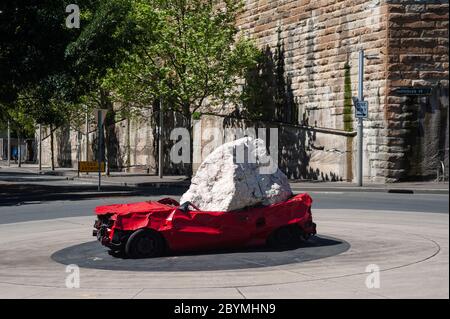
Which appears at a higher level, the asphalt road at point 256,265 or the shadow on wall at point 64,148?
the shadow on wall at point 64,148

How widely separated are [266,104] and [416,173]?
10.2 metres

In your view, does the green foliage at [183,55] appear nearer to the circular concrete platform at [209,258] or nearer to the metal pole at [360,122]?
the metal pole at [360,122]

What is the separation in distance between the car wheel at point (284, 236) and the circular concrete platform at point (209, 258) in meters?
0.16

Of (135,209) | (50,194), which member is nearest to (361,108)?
(50,194)

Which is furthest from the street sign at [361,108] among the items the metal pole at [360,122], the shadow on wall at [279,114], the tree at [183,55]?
the tree at [183,55]

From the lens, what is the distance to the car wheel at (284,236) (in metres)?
11.0

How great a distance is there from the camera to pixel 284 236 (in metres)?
11.0

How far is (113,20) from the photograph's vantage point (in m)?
27.1

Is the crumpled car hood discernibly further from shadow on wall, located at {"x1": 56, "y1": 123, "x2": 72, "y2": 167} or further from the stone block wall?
shadow on wall, located at {"x1": 56, "y1": 123, "x2": 72, "y2": 167}

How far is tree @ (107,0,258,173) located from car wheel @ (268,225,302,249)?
21568 mm

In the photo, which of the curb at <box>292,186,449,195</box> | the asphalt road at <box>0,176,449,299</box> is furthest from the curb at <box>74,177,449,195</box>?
the asphalt road at <box>0,176,449,299</box>

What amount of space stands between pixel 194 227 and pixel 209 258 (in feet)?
1.78

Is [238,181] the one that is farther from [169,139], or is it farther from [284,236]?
[169,139]

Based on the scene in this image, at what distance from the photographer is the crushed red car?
10.3 meters
